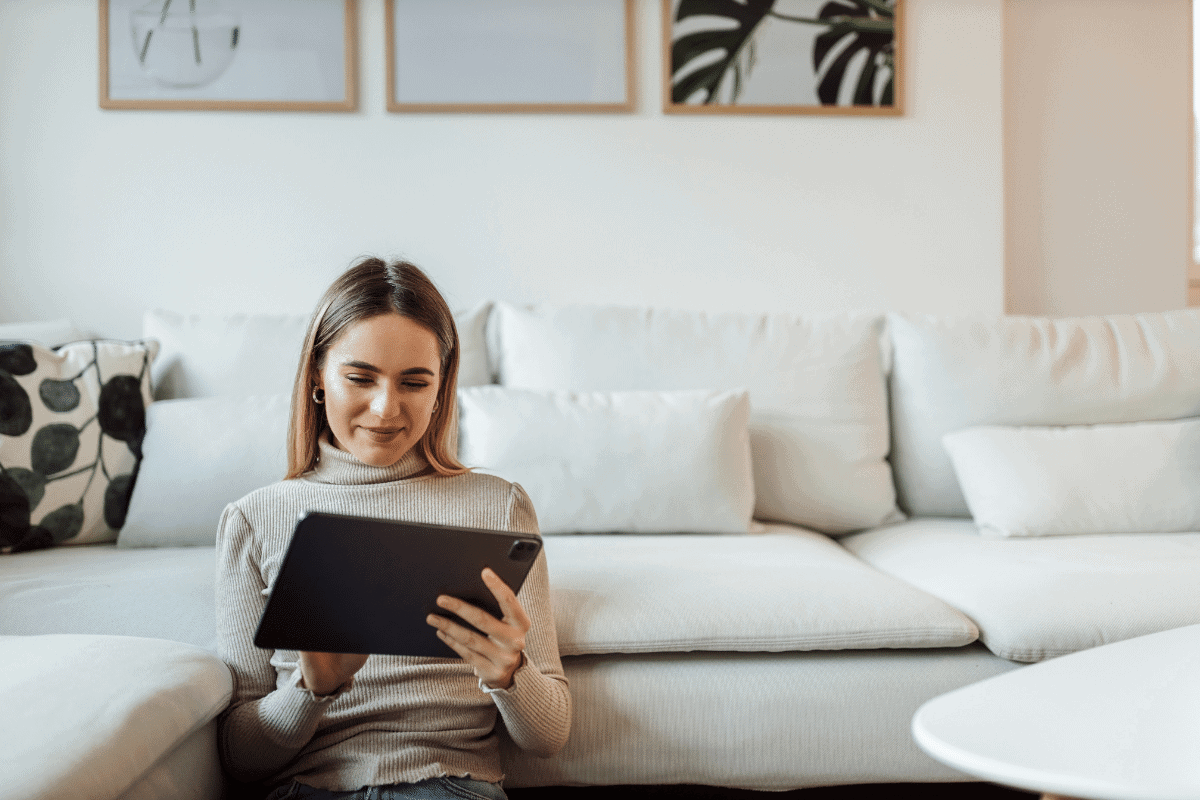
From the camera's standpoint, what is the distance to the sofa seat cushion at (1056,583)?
119 cm

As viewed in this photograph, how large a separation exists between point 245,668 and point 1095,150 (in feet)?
8.26

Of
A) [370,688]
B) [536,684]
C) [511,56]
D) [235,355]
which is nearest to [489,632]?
[536,684]

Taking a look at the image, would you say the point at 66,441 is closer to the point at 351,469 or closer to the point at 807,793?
the point at 351,469

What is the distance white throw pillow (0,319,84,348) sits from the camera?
1.84 metres

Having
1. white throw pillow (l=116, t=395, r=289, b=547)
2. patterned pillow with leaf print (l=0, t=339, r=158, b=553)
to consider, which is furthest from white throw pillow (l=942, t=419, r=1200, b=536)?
patterned pillow with leaf print (l=0, t=339, r=158, b=553)

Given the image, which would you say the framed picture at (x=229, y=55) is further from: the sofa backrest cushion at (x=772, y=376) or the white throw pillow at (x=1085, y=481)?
the white throw pillow at (x=1085, y=481)

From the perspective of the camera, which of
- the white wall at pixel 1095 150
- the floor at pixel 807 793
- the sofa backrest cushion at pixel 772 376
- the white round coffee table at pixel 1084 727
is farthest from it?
the white wall at pixel 1095 150

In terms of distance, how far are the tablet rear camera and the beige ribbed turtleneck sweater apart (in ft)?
0.59

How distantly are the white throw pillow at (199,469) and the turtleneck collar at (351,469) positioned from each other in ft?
1.89

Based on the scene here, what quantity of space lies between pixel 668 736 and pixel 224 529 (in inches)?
24.3

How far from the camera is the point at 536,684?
0.90 metres

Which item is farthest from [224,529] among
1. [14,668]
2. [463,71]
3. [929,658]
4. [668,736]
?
[463,71]

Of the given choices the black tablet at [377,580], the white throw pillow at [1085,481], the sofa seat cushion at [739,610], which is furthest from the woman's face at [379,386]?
the white throw pillow at [1085,481]

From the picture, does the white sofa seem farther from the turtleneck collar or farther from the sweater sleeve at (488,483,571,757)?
the turtleneck collar
